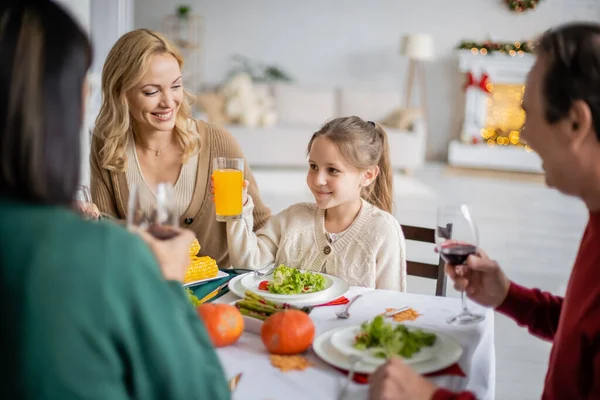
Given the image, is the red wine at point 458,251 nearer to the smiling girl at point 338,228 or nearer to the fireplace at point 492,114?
the smiling girl at point 338,228

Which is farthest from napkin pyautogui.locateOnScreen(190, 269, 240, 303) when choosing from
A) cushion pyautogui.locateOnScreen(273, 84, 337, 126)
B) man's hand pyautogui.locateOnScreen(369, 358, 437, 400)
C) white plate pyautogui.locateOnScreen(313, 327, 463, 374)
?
cushion pyautogui.locateOnScreen(273, 84, 337, 126)

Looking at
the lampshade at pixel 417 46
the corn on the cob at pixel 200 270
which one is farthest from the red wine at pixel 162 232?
the lampshade at pixel 417 46

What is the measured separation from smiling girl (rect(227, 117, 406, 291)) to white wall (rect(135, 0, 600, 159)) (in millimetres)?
7700

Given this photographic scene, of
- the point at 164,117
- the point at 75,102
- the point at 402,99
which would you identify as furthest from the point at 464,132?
the point at 75,102

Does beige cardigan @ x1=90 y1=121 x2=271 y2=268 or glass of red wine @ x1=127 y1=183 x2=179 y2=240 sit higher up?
glass of red wine @ x1=127 y1=183 x2=179 y2=240

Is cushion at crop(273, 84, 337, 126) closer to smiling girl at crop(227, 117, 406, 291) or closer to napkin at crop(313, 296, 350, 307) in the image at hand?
smiling girl at crop(227, 117, 406, 291)

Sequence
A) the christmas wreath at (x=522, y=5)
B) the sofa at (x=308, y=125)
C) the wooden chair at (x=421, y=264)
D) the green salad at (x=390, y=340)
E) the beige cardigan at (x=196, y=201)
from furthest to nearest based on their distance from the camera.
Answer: the christmas wreath at (x=522, y=5), the sofa at (x=308, y=125), the beige cardigan at (x=196, y=201), the wooden chair at (x=421, y=264), the green salad at (x=390, y=340)

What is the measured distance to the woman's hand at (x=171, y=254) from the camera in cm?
103

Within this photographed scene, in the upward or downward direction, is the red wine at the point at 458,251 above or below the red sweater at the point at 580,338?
above

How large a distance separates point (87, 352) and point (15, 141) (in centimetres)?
26

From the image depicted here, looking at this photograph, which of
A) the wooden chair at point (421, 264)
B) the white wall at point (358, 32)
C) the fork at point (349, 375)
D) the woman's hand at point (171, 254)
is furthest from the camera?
the white wall at point (358, 32)

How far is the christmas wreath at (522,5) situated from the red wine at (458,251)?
8649 millimetres

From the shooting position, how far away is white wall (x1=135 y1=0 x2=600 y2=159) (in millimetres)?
9383

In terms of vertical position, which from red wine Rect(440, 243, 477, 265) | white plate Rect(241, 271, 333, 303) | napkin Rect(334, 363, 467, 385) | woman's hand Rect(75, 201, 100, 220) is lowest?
napkin Rect(334, 363, 467, 385)
